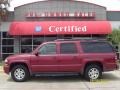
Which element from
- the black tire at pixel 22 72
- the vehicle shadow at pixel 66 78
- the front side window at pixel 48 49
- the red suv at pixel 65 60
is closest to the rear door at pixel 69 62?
the red suv at pixel 65 60

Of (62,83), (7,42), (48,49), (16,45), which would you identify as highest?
(7,42)

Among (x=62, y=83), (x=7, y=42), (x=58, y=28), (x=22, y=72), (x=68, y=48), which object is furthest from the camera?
(x=7, y=42)

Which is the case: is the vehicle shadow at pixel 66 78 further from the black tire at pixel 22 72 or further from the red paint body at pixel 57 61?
the red paint body at pixel 57 61

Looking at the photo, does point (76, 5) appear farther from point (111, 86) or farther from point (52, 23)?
point (111, 86)

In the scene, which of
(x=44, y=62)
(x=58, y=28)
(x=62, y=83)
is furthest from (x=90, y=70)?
(x=58, y=28)

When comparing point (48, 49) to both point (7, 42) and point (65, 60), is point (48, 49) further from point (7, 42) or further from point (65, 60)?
point (7, 42)

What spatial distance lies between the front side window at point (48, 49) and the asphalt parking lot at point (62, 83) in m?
1.35

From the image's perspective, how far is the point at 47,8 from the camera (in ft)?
109

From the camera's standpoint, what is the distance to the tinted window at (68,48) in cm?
1850

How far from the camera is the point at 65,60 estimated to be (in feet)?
60.0

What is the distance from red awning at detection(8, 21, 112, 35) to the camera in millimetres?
31641

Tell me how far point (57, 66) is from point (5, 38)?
52.7ft

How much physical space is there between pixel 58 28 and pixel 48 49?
1333cm

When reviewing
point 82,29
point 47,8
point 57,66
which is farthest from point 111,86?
point 47,8
